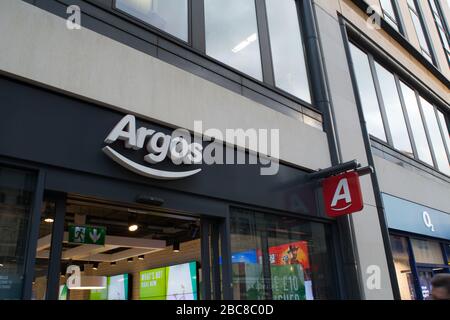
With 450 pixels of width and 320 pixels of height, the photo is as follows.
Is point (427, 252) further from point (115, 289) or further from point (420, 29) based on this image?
point (420, 29)

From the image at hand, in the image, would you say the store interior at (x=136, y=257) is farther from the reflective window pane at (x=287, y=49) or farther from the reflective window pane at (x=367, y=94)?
the reflective window pane at (x=367, y=94)

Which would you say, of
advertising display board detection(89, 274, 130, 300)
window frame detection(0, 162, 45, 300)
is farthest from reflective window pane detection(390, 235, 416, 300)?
advertising display board detection(89, 274, 130, 300)

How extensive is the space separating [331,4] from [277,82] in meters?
3.39

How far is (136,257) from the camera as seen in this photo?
43.5ft

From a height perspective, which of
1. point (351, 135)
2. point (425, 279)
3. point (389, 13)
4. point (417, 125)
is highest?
point (389, 13)

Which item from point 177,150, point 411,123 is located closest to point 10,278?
point 177,150

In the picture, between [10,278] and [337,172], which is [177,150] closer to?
[10,278]

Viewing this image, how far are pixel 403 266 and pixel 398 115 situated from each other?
433 centimetres

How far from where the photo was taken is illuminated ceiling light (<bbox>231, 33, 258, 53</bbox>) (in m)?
6.93

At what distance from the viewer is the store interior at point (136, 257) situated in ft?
26.4

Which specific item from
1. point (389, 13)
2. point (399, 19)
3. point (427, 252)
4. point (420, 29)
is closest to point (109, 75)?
point (427, 252)

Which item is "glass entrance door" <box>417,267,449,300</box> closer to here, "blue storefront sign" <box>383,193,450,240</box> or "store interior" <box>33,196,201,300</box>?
"blue storefront sign" <box>383,193,450,240</box>

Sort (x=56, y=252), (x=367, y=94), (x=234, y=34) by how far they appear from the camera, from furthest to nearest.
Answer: (x=367, y=94), (x=234, y=34), (x=56, y=252)

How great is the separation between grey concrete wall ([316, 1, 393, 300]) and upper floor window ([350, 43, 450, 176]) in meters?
0.72
